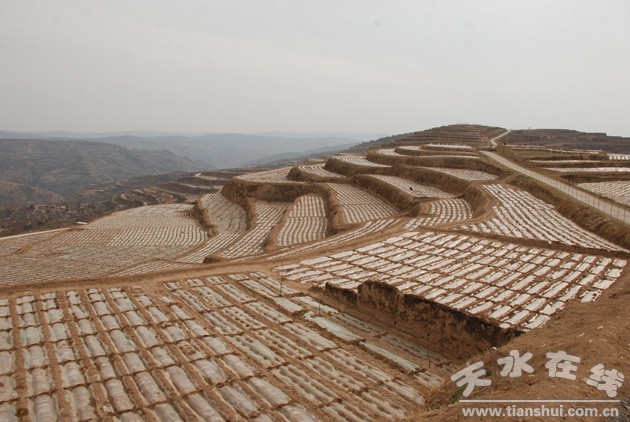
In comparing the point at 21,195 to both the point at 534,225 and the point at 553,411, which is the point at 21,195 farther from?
the point at 553,411

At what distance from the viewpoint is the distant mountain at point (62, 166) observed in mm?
112487

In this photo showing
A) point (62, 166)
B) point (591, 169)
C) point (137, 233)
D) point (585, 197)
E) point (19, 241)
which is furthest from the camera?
point (62, 166)

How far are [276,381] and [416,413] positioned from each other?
5.65 ft

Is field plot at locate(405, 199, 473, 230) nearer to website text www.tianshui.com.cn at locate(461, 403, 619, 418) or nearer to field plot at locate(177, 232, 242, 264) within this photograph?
field plot at locate(177, 232, 242, 264)

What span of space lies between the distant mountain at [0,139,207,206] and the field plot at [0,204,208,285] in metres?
78.8

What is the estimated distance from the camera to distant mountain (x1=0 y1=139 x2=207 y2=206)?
11249 centimetres

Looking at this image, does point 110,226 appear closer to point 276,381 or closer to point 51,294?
point 51,294

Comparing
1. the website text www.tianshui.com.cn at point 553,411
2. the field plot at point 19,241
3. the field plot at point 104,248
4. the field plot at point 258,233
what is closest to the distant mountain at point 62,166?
the field plot at point 19,241

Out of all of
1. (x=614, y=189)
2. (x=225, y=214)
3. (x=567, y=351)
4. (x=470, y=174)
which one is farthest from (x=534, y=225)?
(x=225, y=214)

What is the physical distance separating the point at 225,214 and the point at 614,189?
962 inches

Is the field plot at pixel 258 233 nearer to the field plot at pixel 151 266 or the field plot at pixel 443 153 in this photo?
the field plot at pixel 151 266

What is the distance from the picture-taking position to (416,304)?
287 inches

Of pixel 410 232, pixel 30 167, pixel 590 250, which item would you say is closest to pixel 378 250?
pixel 410 232

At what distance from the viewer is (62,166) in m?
145
